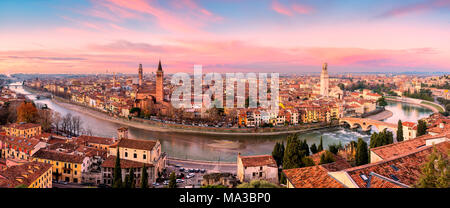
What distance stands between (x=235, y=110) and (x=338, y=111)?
167 inches

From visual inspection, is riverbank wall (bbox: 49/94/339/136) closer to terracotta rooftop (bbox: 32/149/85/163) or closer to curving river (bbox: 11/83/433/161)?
curving river (bbox: 11/83/433/161)

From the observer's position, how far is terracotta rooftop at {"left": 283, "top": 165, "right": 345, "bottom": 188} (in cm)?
221

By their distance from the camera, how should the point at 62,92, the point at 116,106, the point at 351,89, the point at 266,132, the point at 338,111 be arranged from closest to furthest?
the point at 266,132 < the point at 338,111 < the point at 116,106 < the point at 62,92 < the point at 351,89

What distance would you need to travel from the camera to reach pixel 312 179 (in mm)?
2404

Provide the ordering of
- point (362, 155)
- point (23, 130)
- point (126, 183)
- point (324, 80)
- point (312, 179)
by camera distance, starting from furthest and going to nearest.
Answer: point (324, 80), point (23, 130), point (362, 155), point (126, 183), point (312, 179)

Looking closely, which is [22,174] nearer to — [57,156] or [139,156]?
[57,156]

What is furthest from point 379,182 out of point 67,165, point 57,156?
point 57,156

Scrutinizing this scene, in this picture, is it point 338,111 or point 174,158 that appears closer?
point 174,158

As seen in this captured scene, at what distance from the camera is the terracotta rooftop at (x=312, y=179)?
2.21 m

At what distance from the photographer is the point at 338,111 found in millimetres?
11594

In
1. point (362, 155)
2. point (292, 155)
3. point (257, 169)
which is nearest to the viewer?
point (292, 155)
